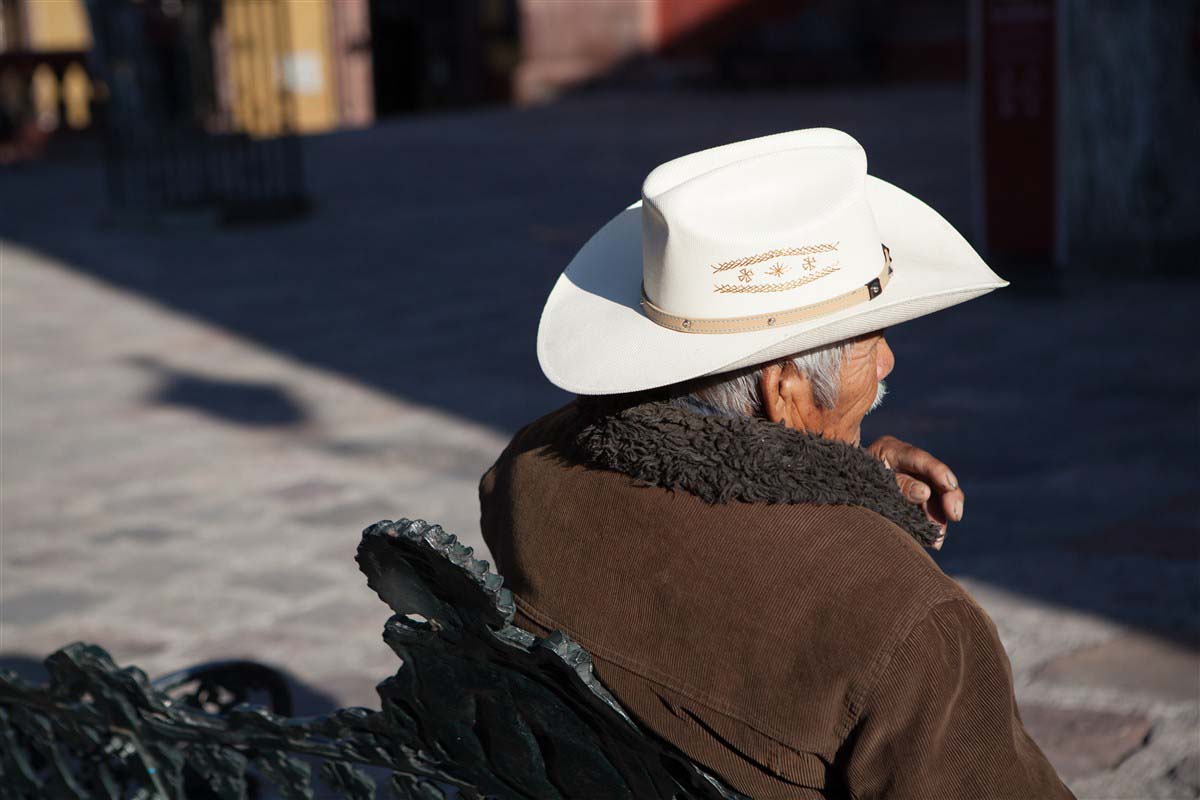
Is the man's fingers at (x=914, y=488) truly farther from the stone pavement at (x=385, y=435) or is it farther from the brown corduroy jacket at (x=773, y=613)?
the stone pavement at (x=385, y=435)

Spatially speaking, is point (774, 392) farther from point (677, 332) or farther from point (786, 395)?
point (677, 332)

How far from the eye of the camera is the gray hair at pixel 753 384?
5.63ft

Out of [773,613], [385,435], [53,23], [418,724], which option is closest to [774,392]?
[773,613]

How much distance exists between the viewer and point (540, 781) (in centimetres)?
176

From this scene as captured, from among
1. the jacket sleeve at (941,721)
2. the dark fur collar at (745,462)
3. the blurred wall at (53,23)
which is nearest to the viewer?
the jacket sleeve at (941,721)

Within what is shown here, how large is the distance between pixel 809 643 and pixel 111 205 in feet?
35.8

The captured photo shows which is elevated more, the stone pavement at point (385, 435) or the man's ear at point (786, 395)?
the man's ear at point (786, 395)

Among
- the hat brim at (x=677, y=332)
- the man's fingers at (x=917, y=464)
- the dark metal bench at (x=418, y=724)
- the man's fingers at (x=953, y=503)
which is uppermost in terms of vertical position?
the hat brim at (x=677, y=332)

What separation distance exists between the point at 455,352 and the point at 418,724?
5.25 meters

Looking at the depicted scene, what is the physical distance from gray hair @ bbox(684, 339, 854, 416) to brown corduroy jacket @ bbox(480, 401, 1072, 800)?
43 millimetres

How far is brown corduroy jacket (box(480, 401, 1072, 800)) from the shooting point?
1.49 m

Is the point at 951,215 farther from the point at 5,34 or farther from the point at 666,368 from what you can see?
the point at 5,34

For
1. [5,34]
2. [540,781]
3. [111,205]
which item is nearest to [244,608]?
[540,781]

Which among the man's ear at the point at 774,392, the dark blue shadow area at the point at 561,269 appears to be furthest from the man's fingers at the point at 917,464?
the dark blue shadow area at the point at 561,269
